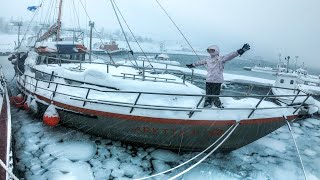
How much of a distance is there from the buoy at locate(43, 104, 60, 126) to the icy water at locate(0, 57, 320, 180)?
0.49 metres

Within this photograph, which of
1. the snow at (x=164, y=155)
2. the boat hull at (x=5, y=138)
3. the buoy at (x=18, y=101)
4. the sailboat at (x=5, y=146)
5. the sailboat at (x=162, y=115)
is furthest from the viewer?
the buoy at (x=18, y=101)

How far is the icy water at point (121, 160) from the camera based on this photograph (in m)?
6.03

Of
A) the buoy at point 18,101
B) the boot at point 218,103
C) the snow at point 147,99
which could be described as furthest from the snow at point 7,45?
the boot at point 218,103

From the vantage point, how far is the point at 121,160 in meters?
6.61

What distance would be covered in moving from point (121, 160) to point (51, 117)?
253 cm

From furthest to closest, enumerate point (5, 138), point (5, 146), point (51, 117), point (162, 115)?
point (51, 117) → point (162, 115) → point (5, 138) → point (5, 146)

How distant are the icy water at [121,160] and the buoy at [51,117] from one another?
0.49 m

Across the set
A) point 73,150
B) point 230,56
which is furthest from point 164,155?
point 230,56

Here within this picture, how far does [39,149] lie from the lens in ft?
22.7

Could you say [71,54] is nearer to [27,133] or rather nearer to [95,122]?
[27,133]

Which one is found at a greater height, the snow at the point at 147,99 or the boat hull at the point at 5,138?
the snow at the point at 147,99

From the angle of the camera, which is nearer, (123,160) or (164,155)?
(123,160)

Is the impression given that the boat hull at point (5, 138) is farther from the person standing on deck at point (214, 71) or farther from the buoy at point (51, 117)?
the person standing on deck at point (214, 71)

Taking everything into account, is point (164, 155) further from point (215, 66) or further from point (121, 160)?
point (215, 66)
